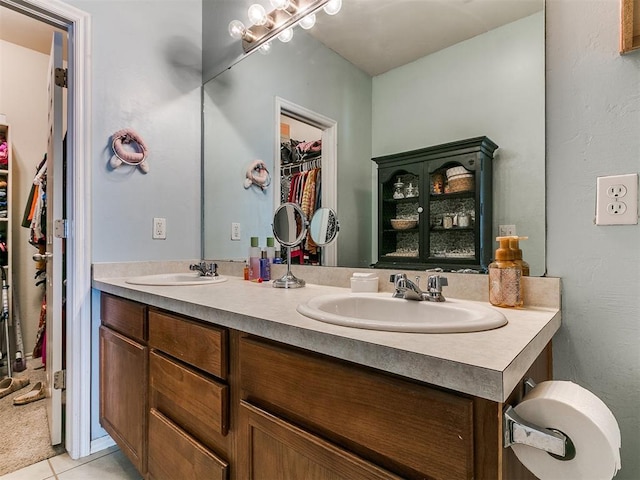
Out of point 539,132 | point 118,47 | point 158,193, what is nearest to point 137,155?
point 158,193

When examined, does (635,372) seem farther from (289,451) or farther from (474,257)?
(289,451)

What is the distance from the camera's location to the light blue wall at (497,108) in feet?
3.09

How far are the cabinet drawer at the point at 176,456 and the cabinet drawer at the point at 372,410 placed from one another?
0.30 m

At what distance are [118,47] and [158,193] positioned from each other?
0.72m

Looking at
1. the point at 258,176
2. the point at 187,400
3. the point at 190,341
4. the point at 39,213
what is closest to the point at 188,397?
the point at 187,400

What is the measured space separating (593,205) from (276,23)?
1532 mm

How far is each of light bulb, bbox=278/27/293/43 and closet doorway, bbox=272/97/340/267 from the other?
272mm

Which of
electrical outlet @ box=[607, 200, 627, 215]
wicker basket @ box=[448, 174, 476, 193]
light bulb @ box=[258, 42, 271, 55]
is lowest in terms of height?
electrical outlet @ box=[607, 200, 627, 215]

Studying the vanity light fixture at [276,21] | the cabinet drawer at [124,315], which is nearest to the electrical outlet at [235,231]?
the cabinet drawer at [124,315]

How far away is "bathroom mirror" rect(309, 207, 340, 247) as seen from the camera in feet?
4.61

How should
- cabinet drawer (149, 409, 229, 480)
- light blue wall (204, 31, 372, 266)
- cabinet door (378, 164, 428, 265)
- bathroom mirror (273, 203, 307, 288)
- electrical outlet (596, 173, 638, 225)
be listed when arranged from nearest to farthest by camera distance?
electrical outlet (596, 173, 638, 225)
cabinet drawer (149, 409, 229, 480)
cabinet door (378, 164, 428, 265)
light blue wall (204, 31, 372, 266)
bathroom mirror (273, 203, 307, 288)

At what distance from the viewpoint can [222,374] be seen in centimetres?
87

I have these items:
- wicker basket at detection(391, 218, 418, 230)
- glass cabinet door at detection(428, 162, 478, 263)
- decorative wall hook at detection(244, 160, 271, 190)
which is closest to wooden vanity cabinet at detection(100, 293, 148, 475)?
decorative wall hook at detection(244, 160, 271, 190)

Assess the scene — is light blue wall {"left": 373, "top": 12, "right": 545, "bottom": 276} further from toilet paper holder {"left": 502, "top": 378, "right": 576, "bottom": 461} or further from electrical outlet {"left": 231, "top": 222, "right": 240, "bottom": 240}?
electrical outlet {"left": 231, "top": 222, "right": 240, "bottom": 240}
